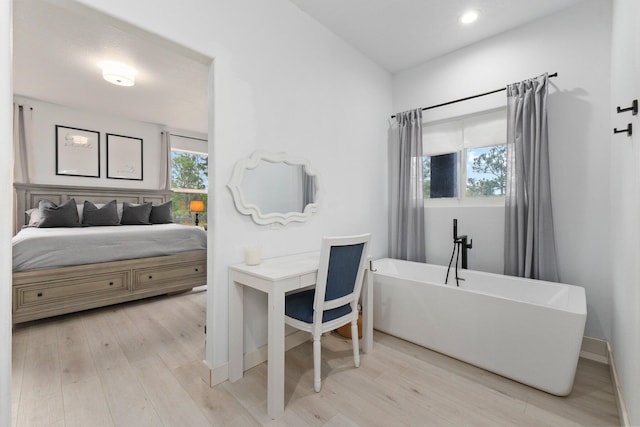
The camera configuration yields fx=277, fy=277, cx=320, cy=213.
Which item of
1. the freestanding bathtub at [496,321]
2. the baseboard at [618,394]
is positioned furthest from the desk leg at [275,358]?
the baseboard at [618,394]

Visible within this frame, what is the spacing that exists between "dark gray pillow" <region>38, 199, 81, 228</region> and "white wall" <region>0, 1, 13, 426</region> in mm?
3309

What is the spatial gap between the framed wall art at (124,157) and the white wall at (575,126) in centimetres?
537

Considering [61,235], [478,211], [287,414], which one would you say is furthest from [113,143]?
[478,211]

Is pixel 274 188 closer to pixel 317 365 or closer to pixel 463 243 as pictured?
pixel 317 365

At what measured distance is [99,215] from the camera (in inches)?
157

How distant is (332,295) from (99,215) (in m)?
3.98

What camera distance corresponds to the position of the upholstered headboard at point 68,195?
393 cm

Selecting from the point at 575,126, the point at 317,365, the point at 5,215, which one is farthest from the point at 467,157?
the point at 5,215

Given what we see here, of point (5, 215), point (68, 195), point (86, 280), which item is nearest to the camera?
point (5, 215)

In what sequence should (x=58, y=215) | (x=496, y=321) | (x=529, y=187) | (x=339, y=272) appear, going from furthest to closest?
1. (x=58, y=215)
2. (x=529, y=187)
3. (x=496, y=321)
4. (x=339, y=272)

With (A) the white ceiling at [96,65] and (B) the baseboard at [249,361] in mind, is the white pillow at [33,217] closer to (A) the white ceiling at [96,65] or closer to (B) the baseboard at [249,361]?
(A) the white ceiling at [96,65]

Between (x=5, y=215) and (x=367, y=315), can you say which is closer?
(x=5, y=215)

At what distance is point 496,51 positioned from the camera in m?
2.62

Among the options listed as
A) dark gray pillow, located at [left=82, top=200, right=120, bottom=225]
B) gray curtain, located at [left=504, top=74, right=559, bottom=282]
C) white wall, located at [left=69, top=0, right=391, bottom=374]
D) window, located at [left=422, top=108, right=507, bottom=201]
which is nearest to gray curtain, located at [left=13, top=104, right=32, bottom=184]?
dark gray pillow, located at [left=82, top=200, right=120, bottom=225]
